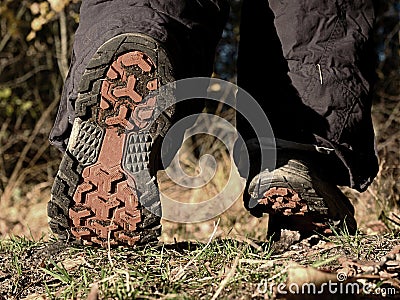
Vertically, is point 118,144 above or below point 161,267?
above

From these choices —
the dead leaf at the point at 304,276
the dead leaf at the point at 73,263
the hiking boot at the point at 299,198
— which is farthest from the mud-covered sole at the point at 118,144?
the dead leaf at the point at 304,276

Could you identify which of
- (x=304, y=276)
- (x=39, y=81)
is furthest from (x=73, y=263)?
(x=39, y=81)

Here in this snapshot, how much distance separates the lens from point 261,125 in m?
2.04

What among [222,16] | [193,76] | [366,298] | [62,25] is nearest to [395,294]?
[366,298]

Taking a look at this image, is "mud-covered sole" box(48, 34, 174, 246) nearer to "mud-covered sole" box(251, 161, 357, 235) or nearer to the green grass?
the green grass

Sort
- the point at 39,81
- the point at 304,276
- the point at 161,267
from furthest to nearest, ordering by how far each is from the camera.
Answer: the point at 39,81
the point at 161,267
the point at 304,276

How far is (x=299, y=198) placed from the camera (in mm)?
1774

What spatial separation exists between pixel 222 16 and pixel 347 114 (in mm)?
468

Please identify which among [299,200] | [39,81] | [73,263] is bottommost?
[73,263]

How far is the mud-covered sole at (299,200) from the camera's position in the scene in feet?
5.78

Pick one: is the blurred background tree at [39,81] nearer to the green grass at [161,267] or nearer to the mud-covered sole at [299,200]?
the mud-covered sole at [299,200]

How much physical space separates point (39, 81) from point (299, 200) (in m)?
4.37

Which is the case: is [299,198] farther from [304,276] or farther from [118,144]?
[304,276]

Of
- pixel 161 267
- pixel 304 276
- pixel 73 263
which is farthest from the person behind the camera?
pixel 73 263
